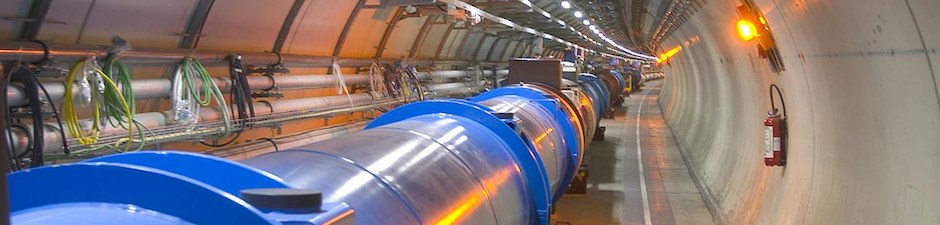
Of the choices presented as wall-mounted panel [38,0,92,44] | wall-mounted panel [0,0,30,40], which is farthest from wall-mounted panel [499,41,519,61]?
wall-mounted panel [0,0,30,40]

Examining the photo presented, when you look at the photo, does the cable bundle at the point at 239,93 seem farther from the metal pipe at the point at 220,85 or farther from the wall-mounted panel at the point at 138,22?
the wall-mounted panel at the point at 138,22

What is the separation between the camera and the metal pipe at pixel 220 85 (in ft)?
13.4

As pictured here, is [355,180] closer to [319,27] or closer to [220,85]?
[220,85]

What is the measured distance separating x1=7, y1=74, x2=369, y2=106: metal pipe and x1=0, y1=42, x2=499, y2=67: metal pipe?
14 cm

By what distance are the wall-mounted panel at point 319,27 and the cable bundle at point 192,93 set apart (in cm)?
212

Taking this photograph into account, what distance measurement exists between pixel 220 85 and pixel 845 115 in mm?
4500

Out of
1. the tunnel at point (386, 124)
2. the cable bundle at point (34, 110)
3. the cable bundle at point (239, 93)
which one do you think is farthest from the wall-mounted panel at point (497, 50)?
the cable bundle at point (34, 110)

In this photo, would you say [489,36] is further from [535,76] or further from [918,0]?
[918,0]

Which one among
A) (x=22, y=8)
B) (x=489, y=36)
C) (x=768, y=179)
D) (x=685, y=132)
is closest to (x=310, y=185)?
(x=22, y=8)

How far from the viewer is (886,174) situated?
3.91 m

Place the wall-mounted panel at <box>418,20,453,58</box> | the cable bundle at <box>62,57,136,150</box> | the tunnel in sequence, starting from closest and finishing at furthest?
the tunnel
the cable bundle at <box>62,57,136,150</box>
the wall-mounted panel at <box>418,20,453,58</box>

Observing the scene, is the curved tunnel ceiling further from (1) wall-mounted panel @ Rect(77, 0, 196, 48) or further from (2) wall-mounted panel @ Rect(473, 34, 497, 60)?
(2) wall-mounted panel @ Rect(473, 34, 497, 60)

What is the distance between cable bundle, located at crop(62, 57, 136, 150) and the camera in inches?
173

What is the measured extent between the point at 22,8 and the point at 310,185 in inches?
131
